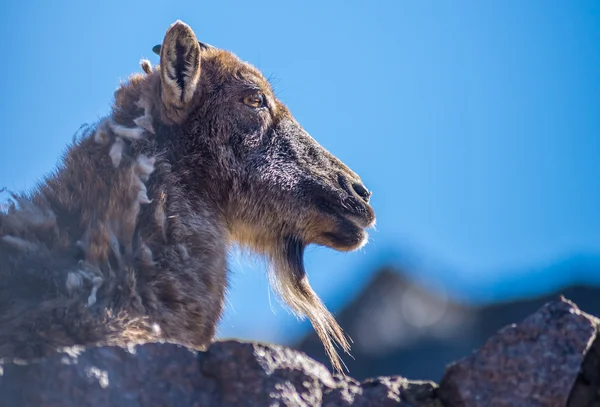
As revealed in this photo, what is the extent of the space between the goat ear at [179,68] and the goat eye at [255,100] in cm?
36

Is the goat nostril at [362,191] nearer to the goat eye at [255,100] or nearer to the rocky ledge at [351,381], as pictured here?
the goat eye at [255,100]

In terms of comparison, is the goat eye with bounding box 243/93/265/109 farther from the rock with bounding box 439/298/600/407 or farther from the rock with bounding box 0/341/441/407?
the rock with bounding box 439/298/600/407

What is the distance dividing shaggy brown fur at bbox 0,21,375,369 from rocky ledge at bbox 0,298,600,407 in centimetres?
74

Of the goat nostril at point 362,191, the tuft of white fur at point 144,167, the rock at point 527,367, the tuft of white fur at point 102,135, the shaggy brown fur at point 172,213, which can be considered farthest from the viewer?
the goat nostril at point 362,191

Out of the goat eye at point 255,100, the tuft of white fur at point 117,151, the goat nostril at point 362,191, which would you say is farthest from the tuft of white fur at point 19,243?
the goat nostril at point 362,191

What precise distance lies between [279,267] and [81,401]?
9.10ft

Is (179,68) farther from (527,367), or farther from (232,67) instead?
(527,367)

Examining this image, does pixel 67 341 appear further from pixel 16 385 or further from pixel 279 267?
pixel 279 267

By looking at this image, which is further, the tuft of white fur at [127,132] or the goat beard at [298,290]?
the goat beard at [298,290]

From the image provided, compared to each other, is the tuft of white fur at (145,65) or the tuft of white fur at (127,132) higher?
the tuft of white fur at (145,65)

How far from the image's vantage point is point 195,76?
5.00 metres

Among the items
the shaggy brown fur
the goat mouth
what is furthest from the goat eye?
the goat mouth

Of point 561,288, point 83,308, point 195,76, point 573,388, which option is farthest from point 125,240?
point 561,288

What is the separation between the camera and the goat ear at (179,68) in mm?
4883
